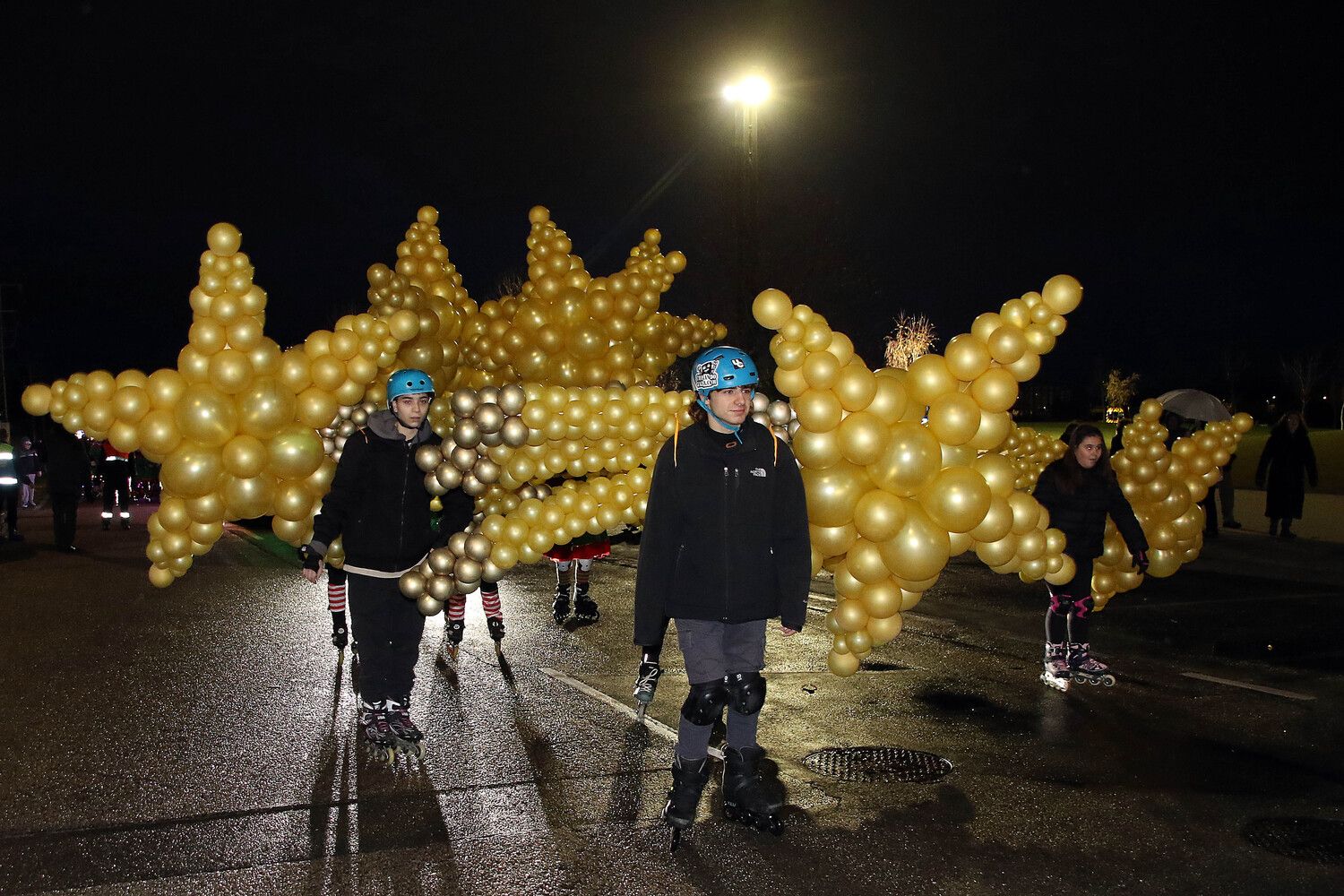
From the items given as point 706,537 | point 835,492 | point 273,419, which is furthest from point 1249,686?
point 273,419

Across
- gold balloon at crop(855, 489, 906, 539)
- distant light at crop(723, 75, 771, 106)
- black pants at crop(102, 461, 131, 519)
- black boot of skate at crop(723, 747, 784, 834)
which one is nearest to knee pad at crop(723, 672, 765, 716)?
black boot of skate at crop(723, 747, 784, 834)

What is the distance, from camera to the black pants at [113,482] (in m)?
17.8

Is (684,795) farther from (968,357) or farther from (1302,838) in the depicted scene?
(1302,838)

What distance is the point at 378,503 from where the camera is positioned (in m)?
5.48

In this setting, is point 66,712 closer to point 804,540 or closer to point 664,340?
point 804,540

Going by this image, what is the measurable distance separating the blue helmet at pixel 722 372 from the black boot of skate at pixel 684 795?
150cm

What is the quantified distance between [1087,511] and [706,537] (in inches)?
134

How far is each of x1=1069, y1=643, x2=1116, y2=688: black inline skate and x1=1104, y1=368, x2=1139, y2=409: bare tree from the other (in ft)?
285

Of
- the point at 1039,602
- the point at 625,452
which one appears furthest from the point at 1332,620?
the point at 625,452

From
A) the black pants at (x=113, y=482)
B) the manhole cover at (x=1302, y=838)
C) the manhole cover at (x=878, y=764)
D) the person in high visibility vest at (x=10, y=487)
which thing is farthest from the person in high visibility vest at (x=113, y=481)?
the manhole cover at (x=1302, y=838)

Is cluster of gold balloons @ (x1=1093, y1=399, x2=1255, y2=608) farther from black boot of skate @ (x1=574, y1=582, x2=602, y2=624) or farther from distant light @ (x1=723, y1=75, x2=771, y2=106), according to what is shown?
distant light @ (x1=723, y1=75, x2=771, y2=106)

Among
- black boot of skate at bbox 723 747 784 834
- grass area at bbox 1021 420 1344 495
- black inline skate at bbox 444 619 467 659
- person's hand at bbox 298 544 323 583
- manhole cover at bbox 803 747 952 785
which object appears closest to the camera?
black boot of skate at bbox 723 747 784 834

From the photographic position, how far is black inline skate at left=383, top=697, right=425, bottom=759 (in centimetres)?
540

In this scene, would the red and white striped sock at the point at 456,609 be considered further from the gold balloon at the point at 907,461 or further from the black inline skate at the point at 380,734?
the gold balloon at the point at 907,461
